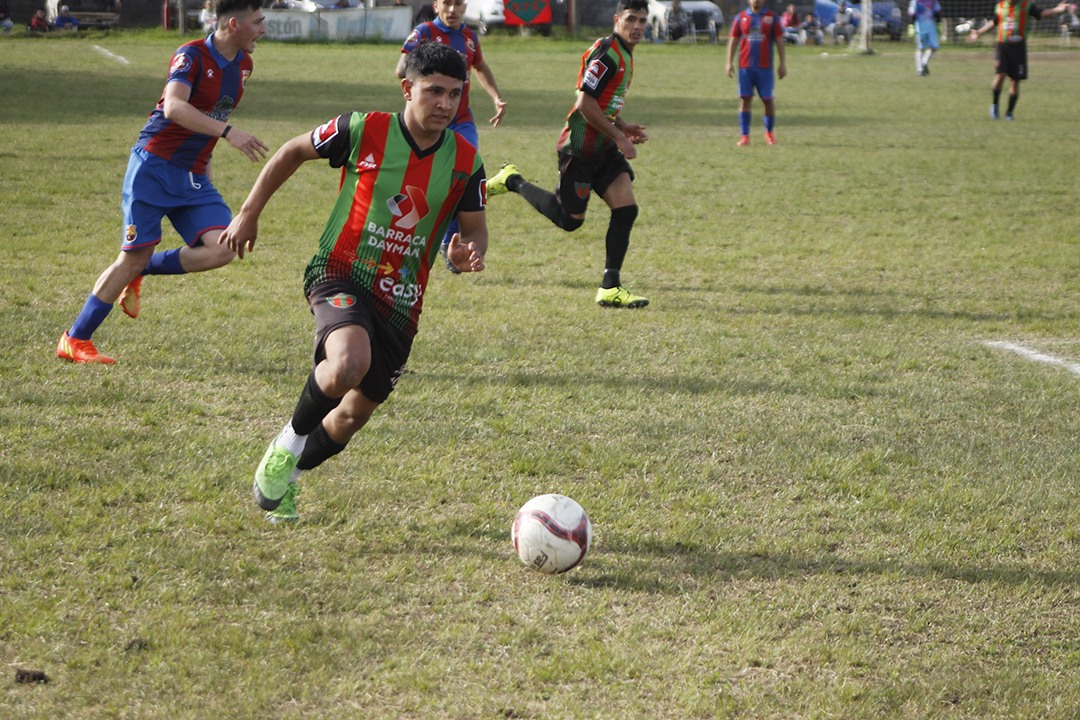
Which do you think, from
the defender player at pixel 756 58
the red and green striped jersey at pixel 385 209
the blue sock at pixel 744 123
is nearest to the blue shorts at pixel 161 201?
the red and green striped jersey at pixel 385 209

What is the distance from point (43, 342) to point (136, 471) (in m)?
2.20

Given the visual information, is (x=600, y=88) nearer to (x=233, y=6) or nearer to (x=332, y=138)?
(x=233, y=6)

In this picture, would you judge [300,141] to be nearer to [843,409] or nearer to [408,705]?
[408,705]

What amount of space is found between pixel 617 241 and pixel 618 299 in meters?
0.46

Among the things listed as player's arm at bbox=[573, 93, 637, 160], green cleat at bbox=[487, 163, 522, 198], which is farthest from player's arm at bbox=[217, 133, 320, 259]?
green cleat at bbox=[487, 163, 522, 198]

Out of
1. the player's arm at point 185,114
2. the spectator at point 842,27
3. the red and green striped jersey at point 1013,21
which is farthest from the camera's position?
the spectator at point 842,27

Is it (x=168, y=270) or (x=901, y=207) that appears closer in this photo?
(x=168, y=270)

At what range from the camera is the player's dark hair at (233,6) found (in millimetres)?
5309

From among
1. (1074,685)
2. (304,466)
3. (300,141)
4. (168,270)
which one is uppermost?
(300,141)

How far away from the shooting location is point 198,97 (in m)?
A: 5.51

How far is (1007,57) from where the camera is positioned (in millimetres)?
18453

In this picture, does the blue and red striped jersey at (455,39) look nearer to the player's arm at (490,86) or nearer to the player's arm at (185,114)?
the player's arm at (490,86)

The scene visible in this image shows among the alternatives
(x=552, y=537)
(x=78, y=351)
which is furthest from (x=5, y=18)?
(x=552, y=537)

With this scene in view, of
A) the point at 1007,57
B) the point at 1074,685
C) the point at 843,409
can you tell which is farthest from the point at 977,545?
the point at 1007,57
